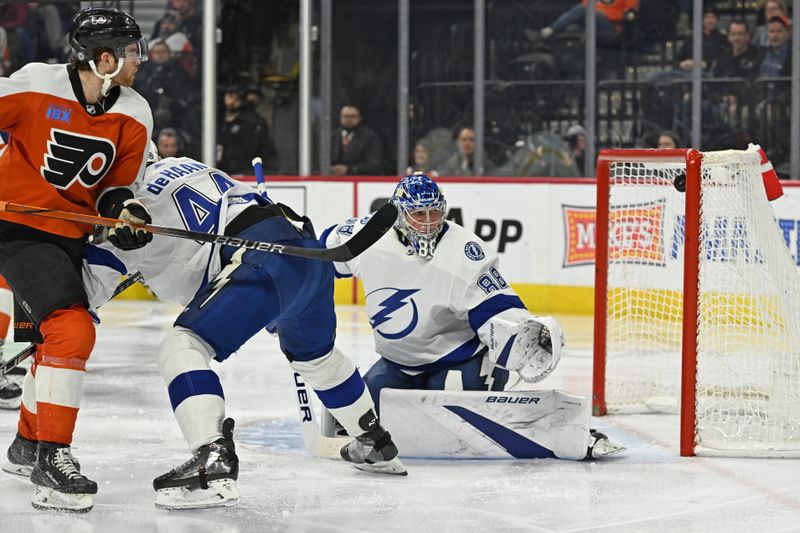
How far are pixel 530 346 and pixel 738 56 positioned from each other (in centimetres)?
449

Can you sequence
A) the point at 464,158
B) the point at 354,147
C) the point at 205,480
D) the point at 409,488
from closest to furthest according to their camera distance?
the point at 205,480
the point at 409,488
the point at 464,158
the point at 354,147

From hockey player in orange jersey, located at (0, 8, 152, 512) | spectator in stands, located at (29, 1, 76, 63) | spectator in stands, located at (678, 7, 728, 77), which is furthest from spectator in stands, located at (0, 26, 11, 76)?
hockey player in orange jersey, located at (0, 8, 152, 512)

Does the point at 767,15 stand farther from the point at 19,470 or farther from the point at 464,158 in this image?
the point at 19,470

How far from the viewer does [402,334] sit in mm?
3488

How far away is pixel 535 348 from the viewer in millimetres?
3268

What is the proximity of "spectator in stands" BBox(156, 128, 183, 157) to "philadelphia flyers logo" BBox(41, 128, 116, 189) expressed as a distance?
531 centimetres

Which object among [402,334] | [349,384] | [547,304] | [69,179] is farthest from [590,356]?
[69,179]

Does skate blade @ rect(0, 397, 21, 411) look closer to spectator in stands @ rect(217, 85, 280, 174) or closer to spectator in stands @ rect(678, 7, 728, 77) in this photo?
spectator in stands @ rect(217, 85, 280, 174)

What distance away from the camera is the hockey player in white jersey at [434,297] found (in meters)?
3.38

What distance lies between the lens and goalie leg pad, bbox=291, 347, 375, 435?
9.68 ft

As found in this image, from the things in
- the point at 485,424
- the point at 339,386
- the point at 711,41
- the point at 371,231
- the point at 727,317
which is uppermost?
the point at 711,41

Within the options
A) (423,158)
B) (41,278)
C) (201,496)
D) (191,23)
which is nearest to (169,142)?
(191,23)

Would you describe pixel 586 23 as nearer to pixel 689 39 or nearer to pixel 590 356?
pixel 689 39

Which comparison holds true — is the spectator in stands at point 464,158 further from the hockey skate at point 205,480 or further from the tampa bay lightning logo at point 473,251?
the hockey skate at point 205,480
